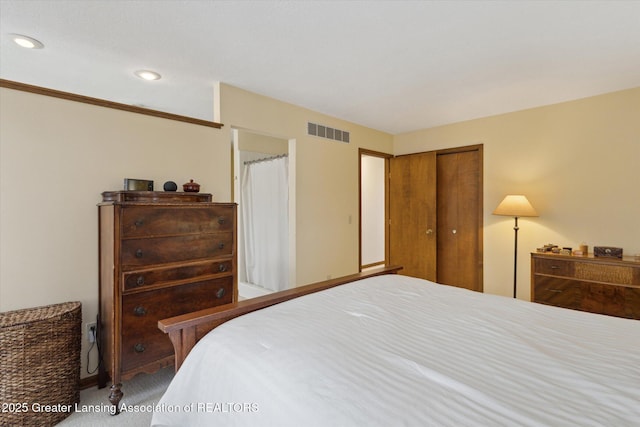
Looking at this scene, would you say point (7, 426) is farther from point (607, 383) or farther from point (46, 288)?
point (607, 383)

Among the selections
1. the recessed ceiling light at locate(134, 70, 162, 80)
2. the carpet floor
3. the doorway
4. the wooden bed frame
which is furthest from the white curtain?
the wooden bed frame

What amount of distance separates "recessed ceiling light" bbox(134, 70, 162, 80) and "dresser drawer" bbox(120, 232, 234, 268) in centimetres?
161

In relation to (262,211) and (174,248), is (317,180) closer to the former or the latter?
(262,211)

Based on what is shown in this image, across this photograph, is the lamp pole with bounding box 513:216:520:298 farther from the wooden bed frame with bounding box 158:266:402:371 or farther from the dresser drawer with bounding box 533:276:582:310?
the wooden bed frame with bounding box 158:266:402:371

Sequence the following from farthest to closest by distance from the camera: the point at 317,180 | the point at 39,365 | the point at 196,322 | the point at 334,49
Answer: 1. the point at 317,180
2. the point at 334,49
3. the point at 39,365
4. the point at 196,322

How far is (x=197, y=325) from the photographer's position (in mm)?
1409

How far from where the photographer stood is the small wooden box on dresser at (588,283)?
2.71m

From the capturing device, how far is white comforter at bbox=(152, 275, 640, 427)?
836mm

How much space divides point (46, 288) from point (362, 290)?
2210mm

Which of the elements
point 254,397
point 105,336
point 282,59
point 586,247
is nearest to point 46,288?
point 105,336

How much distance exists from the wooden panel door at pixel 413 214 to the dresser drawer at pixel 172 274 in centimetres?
315

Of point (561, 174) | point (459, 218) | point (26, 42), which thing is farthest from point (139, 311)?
point (561, 174)

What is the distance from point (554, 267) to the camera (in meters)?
3.09

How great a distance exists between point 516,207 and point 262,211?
3.31 metres
